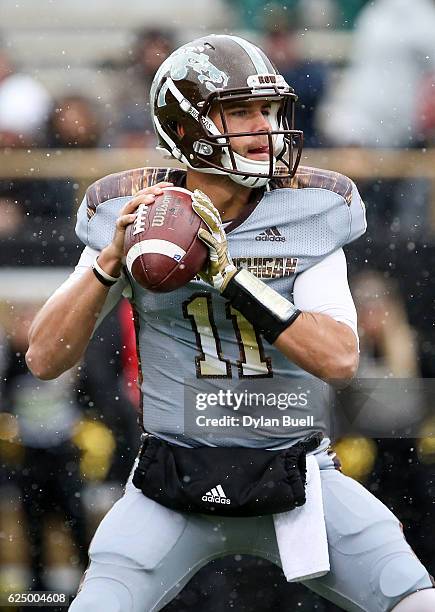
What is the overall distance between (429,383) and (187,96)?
162 centimetres

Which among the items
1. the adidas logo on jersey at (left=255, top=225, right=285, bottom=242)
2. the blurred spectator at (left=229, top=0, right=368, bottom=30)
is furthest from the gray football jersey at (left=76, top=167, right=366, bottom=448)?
the blurred spectator at (left=229, top=0, right=368, bottom=30)

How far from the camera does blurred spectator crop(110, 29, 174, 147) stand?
3.86 meters

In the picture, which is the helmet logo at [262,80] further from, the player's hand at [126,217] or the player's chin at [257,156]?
the player's hand at [126,217]

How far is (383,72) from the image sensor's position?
12.8 feet

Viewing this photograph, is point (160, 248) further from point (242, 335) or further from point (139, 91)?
point (139, 91)

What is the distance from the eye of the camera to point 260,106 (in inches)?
95.8

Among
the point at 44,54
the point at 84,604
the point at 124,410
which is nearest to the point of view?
the point at 84,604

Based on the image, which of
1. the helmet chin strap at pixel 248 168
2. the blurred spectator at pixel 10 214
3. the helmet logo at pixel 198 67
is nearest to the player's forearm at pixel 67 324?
the helmet chin strap at pixel 248 168

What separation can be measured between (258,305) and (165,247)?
215mm

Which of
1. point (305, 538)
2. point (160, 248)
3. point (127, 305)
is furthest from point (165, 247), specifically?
point (127, 305)

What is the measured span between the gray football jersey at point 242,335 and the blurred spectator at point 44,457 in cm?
123

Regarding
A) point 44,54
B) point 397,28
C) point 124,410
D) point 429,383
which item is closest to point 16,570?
point 124,410

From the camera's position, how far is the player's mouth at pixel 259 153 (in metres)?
2.40

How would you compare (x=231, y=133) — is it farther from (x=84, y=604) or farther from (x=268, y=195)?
(x=84, y=604)
